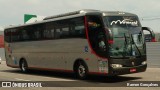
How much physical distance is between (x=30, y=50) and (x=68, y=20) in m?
5.52

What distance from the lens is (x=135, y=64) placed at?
15.9m

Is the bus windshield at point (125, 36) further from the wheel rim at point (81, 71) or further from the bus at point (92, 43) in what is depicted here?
the wheel rim at point (81, 71)

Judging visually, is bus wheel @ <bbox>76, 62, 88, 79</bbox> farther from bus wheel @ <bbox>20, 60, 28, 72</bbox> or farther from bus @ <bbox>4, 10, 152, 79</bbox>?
bus wheel @ <bbox>20, 60, 28, 72</bbox>

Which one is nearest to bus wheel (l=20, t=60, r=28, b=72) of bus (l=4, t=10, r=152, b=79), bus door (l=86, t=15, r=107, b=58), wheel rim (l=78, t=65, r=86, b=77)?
bus (l=4, t=10, r=152, b=79)

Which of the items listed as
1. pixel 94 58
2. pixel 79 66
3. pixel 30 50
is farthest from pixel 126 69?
pixel 30 50

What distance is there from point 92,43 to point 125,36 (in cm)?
156

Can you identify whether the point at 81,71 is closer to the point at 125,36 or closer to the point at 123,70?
the point at 123,70

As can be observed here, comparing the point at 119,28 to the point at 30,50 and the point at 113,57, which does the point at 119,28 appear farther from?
the point at 30,50

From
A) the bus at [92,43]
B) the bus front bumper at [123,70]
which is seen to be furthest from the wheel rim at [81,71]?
the bus front bumper at [123,70]

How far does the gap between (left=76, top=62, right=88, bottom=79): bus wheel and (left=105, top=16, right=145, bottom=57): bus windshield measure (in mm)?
2239

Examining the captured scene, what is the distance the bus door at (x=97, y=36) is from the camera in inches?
611

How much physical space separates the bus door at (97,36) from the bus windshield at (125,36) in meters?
0.35

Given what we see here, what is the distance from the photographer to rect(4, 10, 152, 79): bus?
15.4 metres

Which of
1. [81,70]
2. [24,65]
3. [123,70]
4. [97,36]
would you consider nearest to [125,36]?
[97,36]
